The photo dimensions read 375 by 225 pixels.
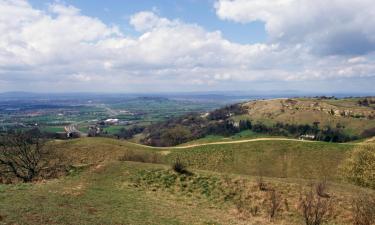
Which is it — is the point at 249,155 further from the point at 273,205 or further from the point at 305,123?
the point at 305,123

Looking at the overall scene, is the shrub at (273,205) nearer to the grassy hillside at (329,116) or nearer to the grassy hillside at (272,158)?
the grassy hillside at (272,158)

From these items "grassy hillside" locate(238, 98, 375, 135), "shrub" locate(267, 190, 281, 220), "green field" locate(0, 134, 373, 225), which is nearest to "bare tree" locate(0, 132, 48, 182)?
"green field" locate(0, 134, 373, 225)

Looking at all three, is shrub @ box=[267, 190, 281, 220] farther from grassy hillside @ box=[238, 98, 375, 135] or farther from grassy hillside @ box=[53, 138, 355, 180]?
grassy hillside @ box=[238, 98, 375, 135]

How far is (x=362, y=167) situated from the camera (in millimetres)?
46438

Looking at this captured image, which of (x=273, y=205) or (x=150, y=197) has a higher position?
(x=150, y=197)

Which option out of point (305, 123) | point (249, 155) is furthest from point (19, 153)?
point (305, 123)

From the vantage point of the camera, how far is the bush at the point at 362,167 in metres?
44.5

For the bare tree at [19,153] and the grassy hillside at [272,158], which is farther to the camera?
the grassy hillside at [272,158]

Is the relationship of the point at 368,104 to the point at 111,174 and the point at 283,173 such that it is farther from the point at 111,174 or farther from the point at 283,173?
the point at 111,174

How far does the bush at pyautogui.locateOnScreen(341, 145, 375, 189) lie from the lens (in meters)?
44.5

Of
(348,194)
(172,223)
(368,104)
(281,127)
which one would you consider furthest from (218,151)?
(368,104)

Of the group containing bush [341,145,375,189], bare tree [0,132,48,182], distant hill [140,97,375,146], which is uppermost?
bare tree [0,132,48,182]

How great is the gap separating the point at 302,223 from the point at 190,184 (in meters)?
12.3

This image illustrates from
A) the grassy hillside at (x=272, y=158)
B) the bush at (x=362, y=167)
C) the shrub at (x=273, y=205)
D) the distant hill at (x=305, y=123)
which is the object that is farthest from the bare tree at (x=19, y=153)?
the distant hill at (x=305, y=123)
